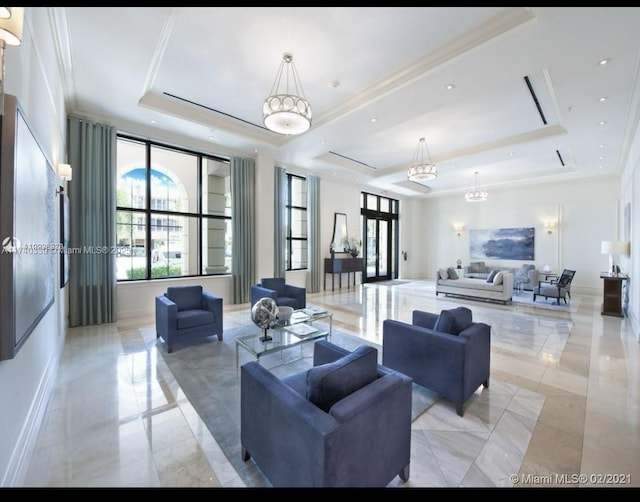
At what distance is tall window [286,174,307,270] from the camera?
27.7 feet

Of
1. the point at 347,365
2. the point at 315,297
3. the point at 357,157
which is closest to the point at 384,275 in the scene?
the point at 315,297

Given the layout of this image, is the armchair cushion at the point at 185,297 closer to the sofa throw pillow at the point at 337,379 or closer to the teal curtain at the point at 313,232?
the sofa throw pillow at the point at 337,379

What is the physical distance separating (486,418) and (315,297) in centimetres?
574

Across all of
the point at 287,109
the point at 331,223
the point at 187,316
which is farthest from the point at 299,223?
the point at 287,109

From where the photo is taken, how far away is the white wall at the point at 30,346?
1.75 m

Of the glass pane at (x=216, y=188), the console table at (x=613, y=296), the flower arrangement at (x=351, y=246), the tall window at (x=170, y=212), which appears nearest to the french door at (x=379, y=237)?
the flower arrangement at (x=351, y=246)

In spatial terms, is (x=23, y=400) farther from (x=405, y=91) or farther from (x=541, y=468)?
(x=405, y=91)

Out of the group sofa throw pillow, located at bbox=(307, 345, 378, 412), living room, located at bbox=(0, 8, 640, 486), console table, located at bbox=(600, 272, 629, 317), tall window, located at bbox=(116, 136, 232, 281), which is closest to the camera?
sofa throw pillow, located at bbox=(307, 345, 378, 412)

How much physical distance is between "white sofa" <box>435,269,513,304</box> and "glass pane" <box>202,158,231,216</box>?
6.17 metres

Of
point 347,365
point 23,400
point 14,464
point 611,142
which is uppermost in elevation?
point 611,142

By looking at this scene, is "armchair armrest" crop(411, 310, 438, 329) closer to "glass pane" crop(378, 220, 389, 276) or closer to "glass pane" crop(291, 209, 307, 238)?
"glass pane" crop(291, 209, 307, 238)

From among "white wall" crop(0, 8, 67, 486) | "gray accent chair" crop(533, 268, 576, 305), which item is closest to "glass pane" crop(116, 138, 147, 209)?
"white wall" crop(0, 8, 67, 486)

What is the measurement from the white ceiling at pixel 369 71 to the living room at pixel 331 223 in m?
0.62

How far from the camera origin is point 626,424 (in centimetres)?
242
